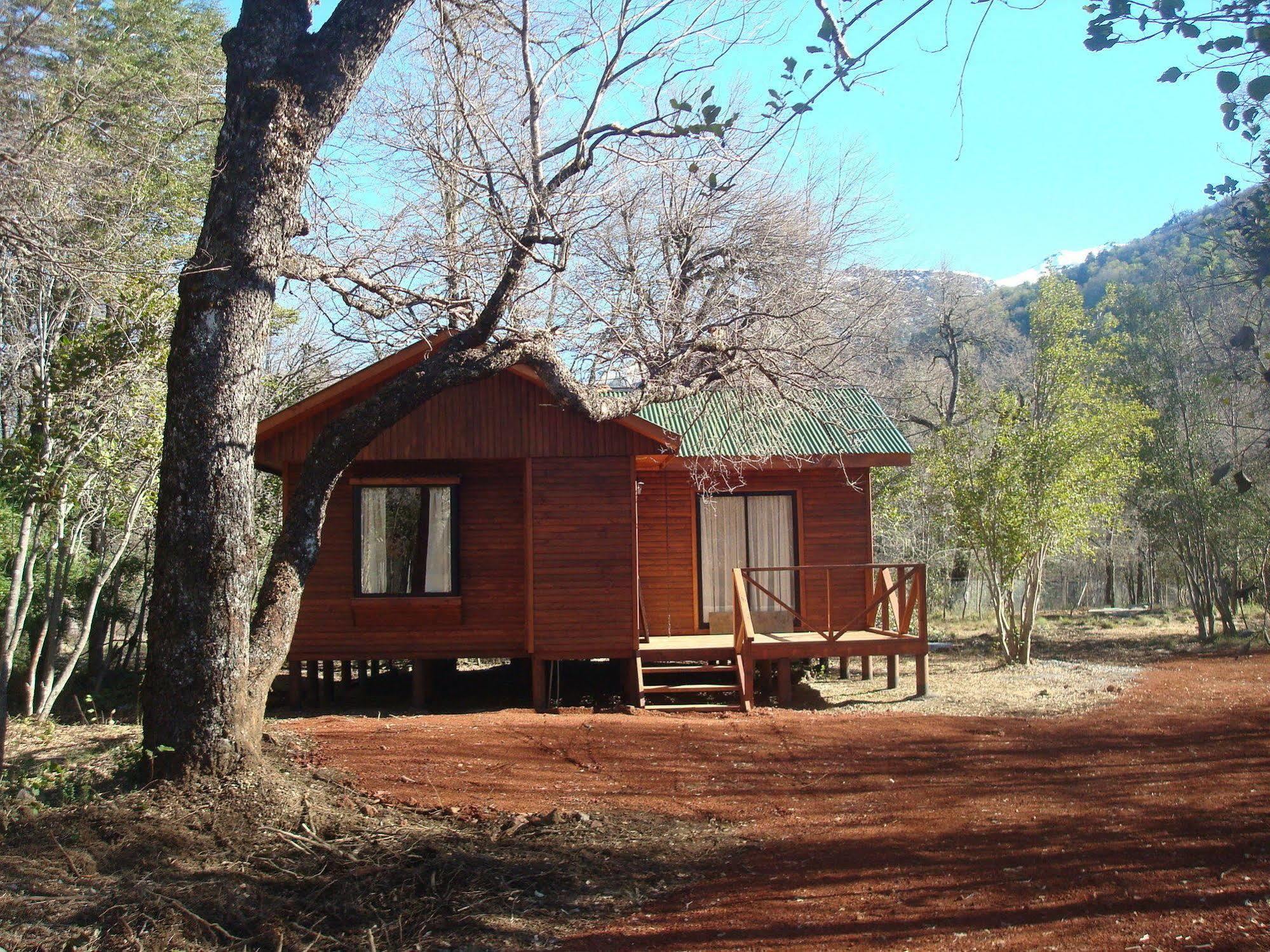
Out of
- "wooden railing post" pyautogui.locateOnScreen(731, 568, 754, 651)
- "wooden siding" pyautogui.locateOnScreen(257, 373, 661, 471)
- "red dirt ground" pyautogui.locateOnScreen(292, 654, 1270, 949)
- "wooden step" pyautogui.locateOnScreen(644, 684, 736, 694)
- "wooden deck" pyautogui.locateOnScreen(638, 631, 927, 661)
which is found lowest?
"red dirt ground" pyautogui.locateOnScreen(292, 654, 1270, 949)

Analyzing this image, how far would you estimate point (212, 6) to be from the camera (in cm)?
1708

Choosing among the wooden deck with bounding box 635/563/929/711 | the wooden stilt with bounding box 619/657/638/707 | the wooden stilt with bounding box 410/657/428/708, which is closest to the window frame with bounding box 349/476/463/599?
the wooden stilt with bounding box 410/657/428/708

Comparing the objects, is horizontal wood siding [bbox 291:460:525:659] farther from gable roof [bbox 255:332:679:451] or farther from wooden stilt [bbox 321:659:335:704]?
wooden stilt [bbox 321:659:335:704]

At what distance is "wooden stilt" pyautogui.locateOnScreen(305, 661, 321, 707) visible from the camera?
508 inches

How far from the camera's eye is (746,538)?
14945 mm

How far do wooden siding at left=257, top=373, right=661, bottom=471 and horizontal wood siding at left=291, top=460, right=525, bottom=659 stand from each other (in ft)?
1.75

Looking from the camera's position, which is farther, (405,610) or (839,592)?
(839,592)

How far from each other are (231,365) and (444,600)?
580 centimetres

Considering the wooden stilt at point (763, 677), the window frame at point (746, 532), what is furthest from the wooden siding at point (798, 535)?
the wooden stilt at point (763, 677)

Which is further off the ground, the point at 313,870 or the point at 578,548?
the point at 578,548

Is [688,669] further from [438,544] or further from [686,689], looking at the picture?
[438,544]

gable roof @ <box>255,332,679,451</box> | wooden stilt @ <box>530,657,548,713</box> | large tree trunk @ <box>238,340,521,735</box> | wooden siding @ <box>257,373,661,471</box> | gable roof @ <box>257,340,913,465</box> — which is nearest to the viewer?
large tree trunk @ <box>238,340,521,735</box>

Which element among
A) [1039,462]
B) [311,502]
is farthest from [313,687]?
[1039,462]

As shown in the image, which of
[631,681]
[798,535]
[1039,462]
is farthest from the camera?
[1039,462]
